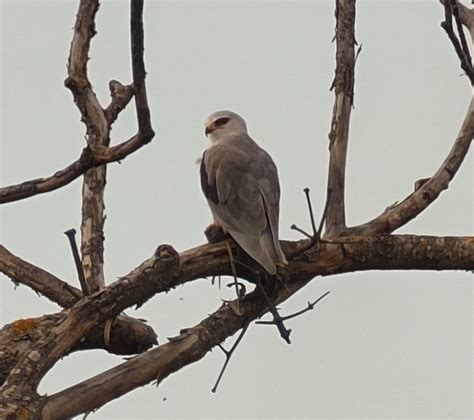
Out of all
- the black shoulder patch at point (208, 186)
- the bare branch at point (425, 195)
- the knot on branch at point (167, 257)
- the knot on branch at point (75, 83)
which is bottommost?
Result: the knot on branch at point (167, 257)

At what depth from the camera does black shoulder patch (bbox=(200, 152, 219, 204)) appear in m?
6.44

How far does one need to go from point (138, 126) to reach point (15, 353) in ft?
4.83

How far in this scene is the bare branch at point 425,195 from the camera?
5531 mm

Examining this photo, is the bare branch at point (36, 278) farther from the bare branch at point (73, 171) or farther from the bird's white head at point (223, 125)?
the bird's white head at point (223, 125)

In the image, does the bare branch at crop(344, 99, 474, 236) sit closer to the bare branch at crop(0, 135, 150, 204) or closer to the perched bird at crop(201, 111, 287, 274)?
the perched bird at crop(201, 111, 287, 274)

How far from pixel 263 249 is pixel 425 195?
36.7 inches

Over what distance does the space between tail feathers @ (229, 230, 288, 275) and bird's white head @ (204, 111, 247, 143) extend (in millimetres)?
Answer: 2140

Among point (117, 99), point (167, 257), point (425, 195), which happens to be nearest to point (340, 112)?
point (425, 195)

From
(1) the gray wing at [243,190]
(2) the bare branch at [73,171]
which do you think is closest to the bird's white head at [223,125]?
(1) the gray wing at [243,190]

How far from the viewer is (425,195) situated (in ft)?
18.6

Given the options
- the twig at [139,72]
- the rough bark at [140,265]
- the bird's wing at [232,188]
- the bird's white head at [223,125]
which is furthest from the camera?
the bird's white head at [223,125]

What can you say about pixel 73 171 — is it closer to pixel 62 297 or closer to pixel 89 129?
pixel 62 297

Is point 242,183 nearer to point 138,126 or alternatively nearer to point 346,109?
point 346,109

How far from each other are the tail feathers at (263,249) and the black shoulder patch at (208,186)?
715mm
